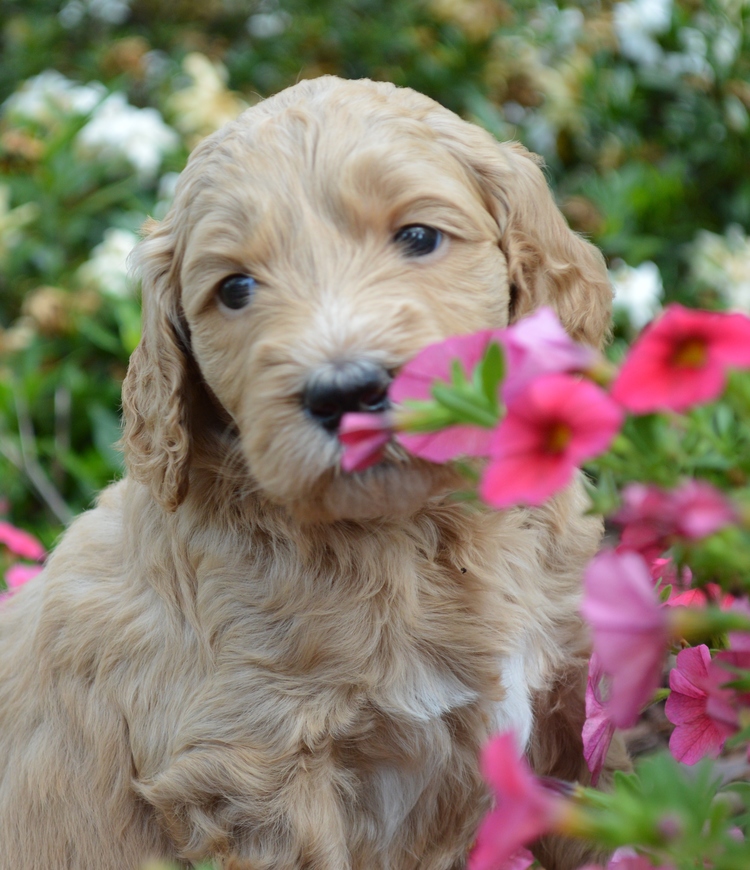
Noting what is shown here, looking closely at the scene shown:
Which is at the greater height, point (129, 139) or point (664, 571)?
point (664, 571)

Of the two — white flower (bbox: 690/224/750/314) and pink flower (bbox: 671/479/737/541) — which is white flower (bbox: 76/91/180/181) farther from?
pink flower (bbox: 671/479/737/541)

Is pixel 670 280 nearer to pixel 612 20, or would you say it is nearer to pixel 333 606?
pixel 612 20

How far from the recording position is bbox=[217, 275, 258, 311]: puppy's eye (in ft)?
7.95

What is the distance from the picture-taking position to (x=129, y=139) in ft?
20.2

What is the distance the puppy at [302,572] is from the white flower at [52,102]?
4.13 meters

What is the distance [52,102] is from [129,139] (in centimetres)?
73

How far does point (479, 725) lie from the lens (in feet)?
8.65

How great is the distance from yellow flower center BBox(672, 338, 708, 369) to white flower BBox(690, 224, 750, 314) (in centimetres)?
380

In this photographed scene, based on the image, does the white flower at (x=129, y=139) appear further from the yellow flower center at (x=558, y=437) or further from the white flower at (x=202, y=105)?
the yellow flower center at (x=558, y=437)

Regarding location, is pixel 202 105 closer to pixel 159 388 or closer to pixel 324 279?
pixel 159 388

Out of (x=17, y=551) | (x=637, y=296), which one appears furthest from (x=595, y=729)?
(x=637, y=296)

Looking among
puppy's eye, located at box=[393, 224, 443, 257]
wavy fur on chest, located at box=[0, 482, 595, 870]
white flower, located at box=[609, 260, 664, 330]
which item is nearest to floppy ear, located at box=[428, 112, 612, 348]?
puppy's eye, located at box=[393, 224, 443, 257]

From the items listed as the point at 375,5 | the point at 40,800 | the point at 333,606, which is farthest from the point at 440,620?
the point at 375,5

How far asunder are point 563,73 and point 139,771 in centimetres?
487
